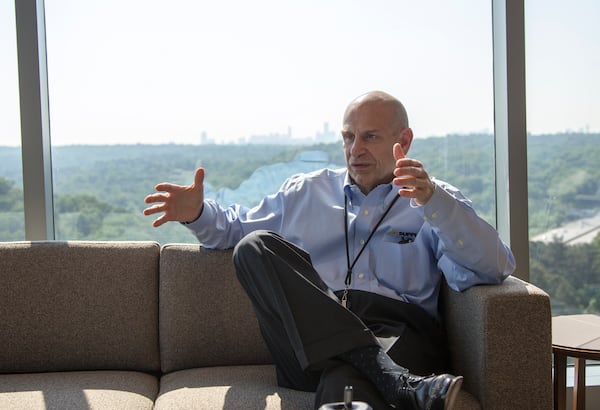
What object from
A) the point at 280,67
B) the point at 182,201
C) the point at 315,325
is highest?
the point at 280,67

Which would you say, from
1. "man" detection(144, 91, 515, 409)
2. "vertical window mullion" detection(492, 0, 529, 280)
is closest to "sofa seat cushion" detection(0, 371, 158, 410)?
"man" detection(144, 91, 515, 409)

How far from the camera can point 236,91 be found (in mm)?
3209

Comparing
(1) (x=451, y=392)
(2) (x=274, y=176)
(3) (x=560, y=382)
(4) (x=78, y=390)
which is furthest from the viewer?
(2) (x=274, y=176)

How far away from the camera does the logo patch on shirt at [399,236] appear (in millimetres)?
2617

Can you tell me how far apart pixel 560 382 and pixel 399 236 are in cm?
73

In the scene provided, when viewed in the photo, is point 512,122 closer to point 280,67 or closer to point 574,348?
point 280,67

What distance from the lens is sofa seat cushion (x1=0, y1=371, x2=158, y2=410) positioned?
86.9 inches

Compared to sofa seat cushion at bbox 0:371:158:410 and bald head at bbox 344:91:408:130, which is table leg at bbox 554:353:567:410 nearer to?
bald head at bbox 344:91:408:130

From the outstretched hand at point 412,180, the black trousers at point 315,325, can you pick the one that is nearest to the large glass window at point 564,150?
the black trousers at point 315,325

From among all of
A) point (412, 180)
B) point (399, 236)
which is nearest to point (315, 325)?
point (412, 180)

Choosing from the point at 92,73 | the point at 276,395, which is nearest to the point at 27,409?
the point at 276,395

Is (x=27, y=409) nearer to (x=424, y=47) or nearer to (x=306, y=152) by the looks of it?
(x=306, y=152)

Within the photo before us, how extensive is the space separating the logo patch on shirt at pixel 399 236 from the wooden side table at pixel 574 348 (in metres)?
0.59

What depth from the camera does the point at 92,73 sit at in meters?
3.17
